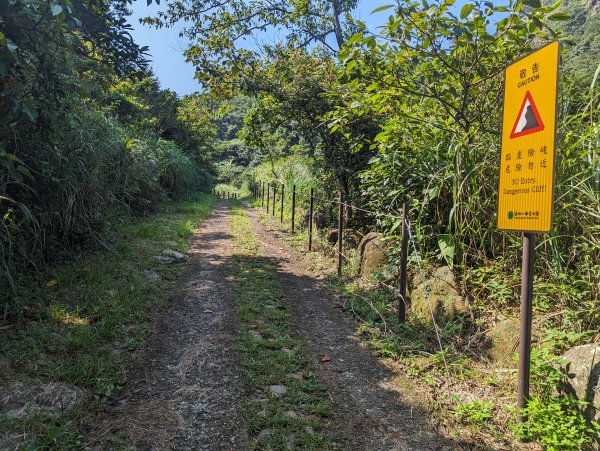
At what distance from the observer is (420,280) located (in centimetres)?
405

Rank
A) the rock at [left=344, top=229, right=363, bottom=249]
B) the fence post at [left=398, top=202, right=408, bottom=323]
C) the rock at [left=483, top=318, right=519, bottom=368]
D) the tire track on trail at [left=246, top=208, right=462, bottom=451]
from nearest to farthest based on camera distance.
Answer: the tire track on trail at [left=246, top=208, right=462, bottom=451] → the rock at [left=483, top=318, right=519, bottom=368] → the fence post at [left=398, top=202, right=408, bottom=323] → the rock at [left=344, top=229, right=363, bottom=249]

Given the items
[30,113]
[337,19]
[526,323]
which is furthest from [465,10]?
[337,19]

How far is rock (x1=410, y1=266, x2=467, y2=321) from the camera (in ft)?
11.4

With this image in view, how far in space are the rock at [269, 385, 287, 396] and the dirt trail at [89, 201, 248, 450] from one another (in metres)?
0.22

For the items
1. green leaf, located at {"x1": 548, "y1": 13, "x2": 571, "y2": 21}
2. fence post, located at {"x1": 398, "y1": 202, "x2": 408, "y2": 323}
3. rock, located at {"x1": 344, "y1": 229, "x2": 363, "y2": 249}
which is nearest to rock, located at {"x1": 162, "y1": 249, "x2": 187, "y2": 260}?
rock, located at {"x1": 344, "y1": 229, "x2": 363, "y2": 249}

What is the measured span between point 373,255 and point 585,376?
3.03m

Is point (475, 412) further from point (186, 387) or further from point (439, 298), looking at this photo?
point (186, 387)

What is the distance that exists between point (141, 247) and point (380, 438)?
501cm

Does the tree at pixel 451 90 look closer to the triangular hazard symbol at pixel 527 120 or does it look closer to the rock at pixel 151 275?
the triangular hazard symbol at pixel 527 120

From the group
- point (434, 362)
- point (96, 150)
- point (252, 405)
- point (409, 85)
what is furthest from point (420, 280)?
point (96, 150)

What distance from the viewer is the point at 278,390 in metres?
2.52

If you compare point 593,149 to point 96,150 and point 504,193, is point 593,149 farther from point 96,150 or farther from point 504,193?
point 96,150

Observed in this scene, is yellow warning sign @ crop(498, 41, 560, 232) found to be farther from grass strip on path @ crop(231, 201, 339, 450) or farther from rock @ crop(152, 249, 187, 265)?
rock @ crop(152, 249, 187, 265)

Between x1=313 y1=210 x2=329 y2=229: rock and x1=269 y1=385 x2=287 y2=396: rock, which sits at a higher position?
x1=313 y1=210 x2=329 y2=229: rock
